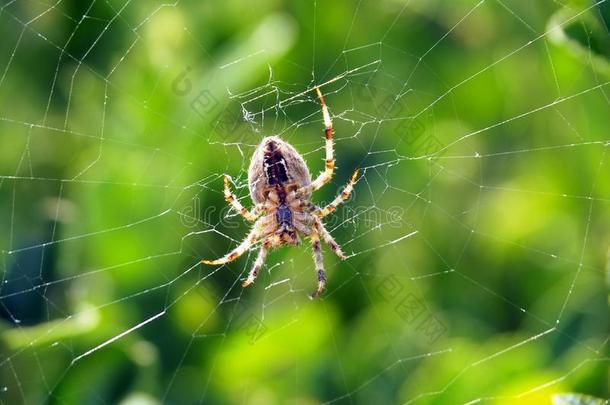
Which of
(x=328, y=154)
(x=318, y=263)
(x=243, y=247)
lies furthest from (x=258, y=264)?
(x=328, y=154)

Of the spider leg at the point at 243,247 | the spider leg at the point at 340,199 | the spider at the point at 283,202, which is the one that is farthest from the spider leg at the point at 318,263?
the spider leg at the point at 243,247

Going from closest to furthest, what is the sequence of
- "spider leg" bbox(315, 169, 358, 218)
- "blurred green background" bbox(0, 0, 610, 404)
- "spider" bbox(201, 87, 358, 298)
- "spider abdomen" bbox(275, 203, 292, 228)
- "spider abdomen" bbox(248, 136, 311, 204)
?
"blurred green background" bbox(0, 0, 610, 404) < "spider leg" bbox(315, 169, 358, 218) < "spider" bbox(201, 87, 358, 298) < "spider abdomen" bbox(248, 136, 311, 204) < "spider abdomen" bbox(275, 203, 292, 228)

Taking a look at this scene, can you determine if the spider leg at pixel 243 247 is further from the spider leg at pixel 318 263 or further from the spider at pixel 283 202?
the spider leg at pixel 318 263

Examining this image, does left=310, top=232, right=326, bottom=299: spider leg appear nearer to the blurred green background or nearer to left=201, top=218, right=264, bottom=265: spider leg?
the blurred green background

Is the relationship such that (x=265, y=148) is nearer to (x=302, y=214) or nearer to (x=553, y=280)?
(x=302, y=214)

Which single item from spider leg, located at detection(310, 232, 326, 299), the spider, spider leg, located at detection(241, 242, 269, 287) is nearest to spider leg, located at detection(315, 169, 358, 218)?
the spider

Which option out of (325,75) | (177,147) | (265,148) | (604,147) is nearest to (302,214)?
(265,148)
